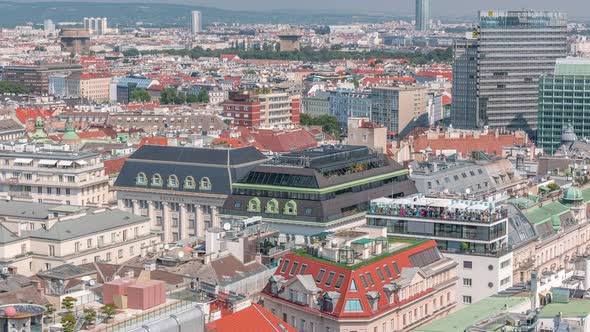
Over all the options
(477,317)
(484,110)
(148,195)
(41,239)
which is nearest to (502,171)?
(148,195)

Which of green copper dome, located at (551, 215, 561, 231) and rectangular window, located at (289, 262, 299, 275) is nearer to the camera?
rectangular window, located at (289, 262, 299, 275)

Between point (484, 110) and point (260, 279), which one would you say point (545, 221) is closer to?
point (260, 279)

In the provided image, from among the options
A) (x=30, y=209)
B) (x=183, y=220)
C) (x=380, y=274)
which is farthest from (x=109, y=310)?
(x=183, y=220)


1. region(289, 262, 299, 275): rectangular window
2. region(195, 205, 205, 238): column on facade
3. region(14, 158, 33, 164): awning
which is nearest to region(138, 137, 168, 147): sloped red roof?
region(14, 158, 33, 164): awning

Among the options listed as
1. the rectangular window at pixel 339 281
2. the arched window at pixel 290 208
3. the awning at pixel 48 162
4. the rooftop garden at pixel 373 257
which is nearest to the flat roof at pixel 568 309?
the rooftop garden at pixel 373 257

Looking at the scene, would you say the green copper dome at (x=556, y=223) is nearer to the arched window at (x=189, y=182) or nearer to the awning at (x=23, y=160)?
the arched window at (x=189, y=182)

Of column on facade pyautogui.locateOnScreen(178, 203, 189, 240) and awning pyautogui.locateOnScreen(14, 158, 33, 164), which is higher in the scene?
awning pyautogui.locateOnScreen(14, 158, 33, 164)

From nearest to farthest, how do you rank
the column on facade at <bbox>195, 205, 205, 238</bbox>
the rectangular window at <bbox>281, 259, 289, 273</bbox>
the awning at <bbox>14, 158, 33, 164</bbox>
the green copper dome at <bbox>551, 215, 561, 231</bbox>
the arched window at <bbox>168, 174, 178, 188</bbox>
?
the rectangular window at <bbox>281, 259, 289, 273</bbox> → the green copper dome at <bbox>551, 215, 561, 231</bbox> → the column on facade at <bbox>195, 205, 205, 238</bbox> → the arched window at <bbox>168, 174, 178, 188</bbox> → the awning at <bbox>14, 158, 33, 164</bbox>

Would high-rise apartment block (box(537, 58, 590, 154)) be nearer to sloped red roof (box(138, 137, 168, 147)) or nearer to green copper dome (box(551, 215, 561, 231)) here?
sloped red roof (box(138, 137, 168, 147))

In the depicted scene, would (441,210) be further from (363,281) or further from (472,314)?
(472,314)
